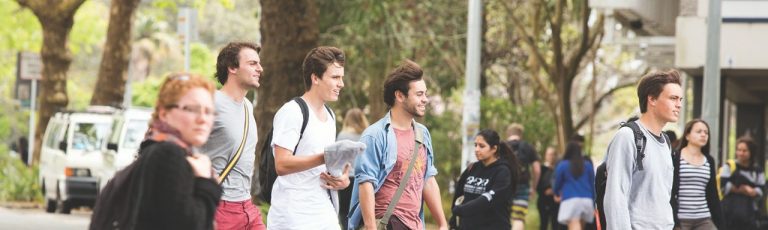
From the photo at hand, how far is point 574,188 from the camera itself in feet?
59.7

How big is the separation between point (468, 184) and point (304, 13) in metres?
6.44

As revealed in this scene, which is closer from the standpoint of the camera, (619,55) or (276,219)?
(276,219)

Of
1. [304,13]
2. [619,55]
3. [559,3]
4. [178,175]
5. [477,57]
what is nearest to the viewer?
[178,175]

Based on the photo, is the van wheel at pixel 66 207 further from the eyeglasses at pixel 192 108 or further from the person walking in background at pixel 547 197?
the eyeglasses at pixel 192 108

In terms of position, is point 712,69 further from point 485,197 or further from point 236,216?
point 236,216

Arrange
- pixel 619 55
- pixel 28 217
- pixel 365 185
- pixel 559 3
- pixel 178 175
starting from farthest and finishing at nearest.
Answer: pixel 619 55, pixel 559 3, pixel 28 217, pixel 365 185, pixel 178 175

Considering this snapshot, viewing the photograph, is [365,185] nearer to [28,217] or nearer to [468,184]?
[468,184]

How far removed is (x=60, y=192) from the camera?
85.3 feet

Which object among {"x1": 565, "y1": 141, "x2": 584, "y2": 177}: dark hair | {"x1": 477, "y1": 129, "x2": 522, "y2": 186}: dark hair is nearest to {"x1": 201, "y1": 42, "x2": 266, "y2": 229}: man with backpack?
{"x1": 477, "y1": 129, "x2": 522, "y2": 186}: dark hair

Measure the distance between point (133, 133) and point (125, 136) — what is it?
0.21 m

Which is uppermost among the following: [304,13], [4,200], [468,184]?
[304,13]

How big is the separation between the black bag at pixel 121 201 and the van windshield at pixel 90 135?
20.1m

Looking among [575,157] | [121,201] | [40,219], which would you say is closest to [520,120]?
[40,219]

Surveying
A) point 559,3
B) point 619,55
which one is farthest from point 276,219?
point 619,55
